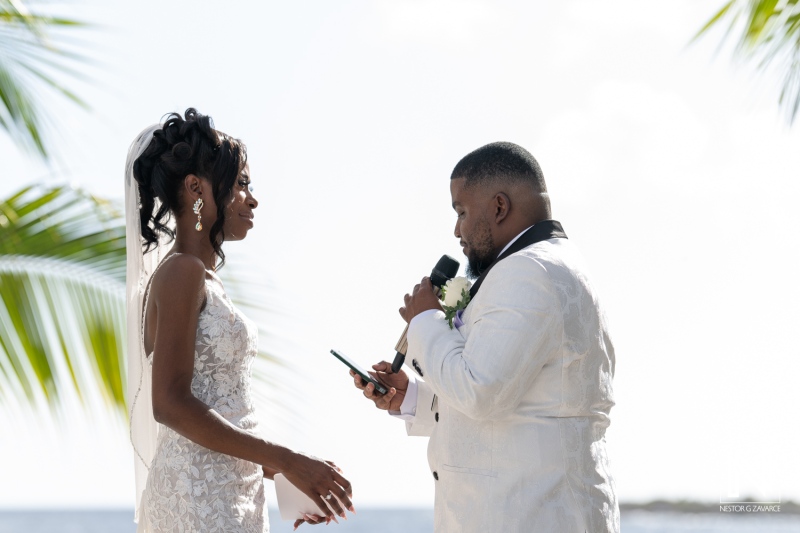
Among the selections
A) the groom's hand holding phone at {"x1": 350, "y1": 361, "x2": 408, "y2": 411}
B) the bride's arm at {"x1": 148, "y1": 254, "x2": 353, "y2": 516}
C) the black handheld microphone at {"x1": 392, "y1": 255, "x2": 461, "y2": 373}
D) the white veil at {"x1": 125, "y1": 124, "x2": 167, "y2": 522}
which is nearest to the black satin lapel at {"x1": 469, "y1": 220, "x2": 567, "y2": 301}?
the black handheld microphone at {"x1": 392, "y1": 255, "x2": 461, "y2": 373}

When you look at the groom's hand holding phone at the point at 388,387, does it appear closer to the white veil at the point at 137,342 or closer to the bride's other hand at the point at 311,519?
the bride's other hand at the point at 311,519

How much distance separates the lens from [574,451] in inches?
162

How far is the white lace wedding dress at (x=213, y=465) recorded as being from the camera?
430 centimetres

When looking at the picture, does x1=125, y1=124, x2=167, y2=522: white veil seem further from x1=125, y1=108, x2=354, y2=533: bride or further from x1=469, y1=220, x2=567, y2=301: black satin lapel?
x1=469, y1=220, x2=567, y2=301: black satin lapel

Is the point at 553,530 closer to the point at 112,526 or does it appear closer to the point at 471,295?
the point at 471,295

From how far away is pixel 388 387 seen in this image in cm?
515

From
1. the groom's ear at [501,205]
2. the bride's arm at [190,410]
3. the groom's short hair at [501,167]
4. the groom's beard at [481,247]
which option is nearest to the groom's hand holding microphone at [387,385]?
the groom's beard at [481,247]

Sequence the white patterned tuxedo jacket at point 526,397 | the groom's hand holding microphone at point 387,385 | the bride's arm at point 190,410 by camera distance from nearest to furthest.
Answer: the white patterned tuxedo jacket at point 526,397 < the bride's arm at point 190,410 < the groom's hand holding microphone at point 387,385

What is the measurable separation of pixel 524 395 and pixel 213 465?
130 centimetres

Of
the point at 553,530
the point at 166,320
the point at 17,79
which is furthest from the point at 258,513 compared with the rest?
the point at 17,79

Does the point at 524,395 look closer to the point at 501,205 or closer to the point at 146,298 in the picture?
the point at 501,205

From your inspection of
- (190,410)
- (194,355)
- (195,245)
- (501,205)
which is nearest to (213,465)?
(190,410)

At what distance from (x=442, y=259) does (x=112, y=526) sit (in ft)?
265

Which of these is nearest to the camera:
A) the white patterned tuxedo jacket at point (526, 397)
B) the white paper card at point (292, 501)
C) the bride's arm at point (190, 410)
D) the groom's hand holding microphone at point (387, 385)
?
the white patterned tuxedo jacket at point (526, 397)
